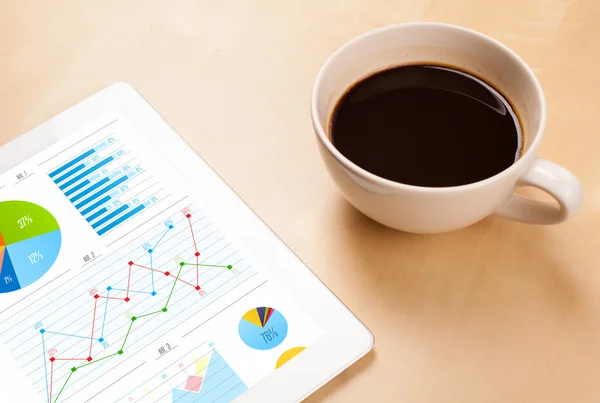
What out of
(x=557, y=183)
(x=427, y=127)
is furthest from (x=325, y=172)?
(x=557, y=183)

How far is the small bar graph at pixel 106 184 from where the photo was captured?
57 centimetres

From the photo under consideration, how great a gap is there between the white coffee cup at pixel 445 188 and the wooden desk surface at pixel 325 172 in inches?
2.3

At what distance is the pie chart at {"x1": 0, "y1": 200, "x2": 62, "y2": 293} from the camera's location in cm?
54

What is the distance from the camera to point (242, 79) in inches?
26.6

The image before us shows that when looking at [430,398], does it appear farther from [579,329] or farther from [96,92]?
[96,92]

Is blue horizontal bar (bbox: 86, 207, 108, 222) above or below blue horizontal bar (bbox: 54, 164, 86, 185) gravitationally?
below

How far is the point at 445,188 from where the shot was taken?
437 millimetres

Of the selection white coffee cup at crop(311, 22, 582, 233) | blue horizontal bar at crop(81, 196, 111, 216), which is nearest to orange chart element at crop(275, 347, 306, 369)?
white coffee cup at crop(311, 22, 582, 233)

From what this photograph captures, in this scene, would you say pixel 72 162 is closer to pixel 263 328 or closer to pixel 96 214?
pixel 96 214

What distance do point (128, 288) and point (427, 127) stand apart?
283mm

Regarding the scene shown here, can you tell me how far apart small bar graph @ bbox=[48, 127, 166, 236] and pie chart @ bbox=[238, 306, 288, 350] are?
147mm

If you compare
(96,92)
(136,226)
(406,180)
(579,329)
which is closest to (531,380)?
(579,329)

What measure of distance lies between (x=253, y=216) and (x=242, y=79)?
18 cm

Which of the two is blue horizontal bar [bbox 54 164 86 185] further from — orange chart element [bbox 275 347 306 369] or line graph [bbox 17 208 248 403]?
orange chart element [bbox 275 347 306 369]
